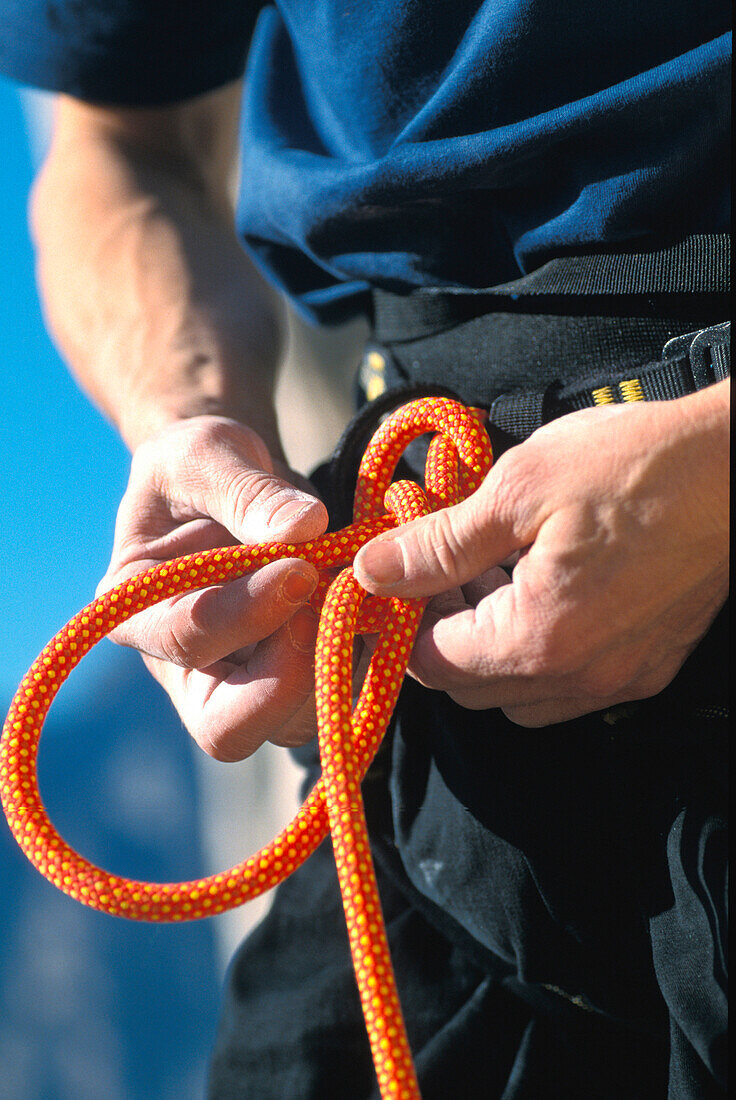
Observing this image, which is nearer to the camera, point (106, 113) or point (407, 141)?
point (407, 141)

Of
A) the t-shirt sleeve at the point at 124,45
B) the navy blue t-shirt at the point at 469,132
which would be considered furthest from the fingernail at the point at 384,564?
Answer: the t-shirt sleeve at the point at 124,45

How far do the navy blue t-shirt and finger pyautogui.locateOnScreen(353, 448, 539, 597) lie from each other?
227 millimetres

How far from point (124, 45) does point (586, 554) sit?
744mm

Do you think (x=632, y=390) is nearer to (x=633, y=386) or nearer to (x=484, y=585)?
(x=633, y=386)

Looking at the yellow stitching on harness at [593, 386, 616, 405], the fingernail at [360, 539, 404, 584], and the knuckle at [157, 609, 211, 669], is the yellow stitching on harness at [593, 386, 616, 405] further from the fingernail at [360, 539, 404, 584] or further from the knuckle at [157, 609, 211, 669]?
the knuckle at [157, 609, 211, 669]

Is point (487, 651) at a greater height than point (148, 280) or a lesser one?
lesser

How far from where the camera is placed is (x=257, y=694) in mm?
440

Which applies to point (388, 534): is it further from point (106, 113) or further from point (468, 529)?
point (106, 113)

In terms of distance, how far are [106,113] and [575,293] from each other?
63 centimetres

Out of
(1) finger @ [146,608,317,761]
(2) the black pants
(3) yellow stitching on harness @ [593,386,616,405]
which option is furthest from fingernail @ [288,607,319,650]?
(3) yellow stitching on harness @ [593,386,616,405]

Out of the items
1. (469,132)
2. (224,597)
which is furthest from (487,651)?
(469,132)

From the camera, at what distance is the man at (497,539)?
39 cm

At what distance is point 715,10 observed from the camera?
45 cm

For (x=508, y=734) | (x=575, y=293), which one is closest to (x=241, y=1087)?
(x=508, y=734)
